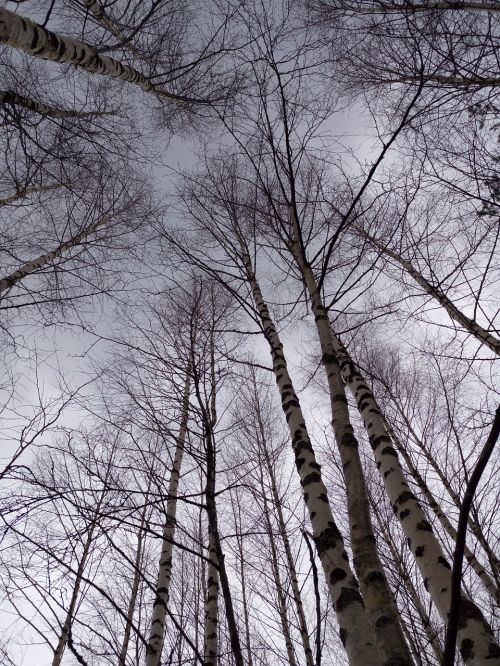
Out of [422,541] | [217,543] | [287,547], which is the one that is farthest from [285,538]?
[217,543]

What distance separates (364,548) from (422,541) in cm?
75

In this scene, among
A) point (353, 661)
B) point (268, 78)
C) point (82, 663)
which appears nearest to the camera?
point (82, 663)

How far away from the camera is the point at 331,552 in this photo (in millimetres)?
1781

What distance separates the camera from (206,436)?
1.83 metres

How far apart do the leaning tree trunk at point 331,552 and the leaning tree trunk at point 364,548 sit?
0.10 meters

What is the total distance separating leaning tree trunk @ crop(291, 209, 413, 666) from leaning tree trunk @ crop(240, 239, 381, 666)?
10 cm

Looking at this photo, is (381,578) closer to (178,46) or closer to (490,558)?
(490,558)

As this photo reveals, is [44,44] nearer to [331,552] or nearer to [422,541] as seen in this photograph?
[331,552]

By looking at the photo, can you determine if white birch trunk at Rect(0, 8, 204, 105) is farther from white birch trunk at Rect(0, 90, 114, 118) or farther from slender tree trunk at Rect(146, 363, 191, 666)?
slender tree trunk at Rect(146, 363, 191, 666)

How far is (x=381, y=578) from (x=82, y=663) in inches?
38.4

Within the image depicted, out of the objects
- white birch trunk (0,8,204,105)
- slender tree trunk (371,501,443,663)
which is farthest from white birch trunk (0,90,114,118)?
slender tree trunk (371,501,443,663)

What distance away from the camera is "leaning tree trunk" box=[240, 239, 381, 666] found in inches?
53.7

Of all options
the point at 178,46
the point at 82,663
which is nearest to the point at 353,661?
the point at 82,663

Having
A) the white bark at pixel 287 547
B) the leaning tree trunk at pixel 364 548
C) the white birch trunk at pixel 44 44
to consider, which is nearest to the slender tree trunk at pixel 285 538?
the white bark at pixel 287 547
